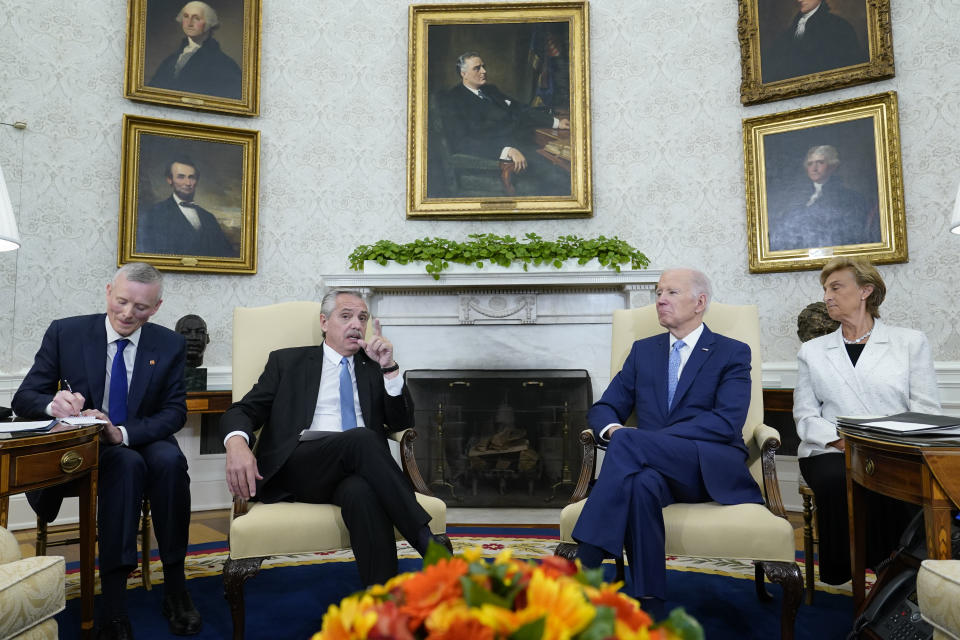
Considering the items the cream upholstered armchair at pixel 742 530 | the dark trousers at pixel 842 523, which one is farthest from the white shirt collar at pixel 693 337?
the dark trousers at pixel 842 523

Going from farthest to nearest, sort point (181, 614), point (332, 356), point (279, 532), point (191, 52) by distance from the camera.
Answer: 1. point (191, 52)
2. point (332, 356)
3. point (181, 614)
4. point (279, 532)

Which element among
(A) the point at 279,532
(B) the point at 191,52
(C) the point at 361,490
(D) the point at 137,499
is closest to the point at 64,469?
(D) the point at 137,499

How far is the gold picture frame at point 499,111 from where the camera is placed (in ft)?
17.3

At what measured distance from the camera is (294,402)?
2.88m

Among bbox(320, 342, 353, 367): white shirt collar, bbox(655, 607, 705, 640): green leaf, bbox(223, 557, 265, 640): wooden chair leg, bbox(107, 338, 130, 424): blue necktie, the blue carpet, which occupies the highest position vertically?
bbox(320, 342, 353, 367): white shirt collar

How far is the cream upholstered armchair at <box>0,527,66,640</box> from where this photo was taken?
5.24ft

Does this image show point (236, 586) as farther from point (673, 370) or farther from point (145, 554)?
point (673, 370)

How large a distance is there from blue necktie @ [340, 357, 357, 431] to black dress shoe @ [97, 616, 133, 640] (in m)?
1.10

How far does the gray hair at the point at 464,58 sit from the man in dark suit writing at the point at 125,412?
3466mm

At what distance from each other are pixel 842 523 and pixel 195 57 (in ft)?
17.7

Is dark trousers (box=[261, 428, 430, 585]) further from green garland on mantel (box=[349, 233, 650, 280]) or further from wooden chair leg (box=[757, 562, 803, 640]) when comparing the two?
green garland on mantel (box=[349, 233, 650, 280])

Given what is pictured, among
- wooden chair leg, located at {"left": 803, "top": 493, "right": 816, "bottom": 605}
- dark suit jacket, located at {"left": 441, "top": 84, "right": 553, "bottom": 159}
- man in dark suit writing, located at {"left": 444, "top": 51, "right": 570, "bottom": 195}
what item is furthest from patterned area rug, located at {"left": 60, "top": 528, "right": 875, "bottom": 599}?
dark suit jacket, located at {"left": 441, "top": 84, "right": 553, "bottom": 159}

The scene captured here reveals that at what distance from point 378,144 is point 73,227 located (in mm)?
2398

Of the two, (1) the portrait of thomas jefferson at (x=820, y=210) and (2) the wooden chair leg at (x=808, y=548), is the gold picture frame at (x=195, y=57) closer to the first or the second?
(1) the portrait of thomas jefferson at (x=820, y=210)
